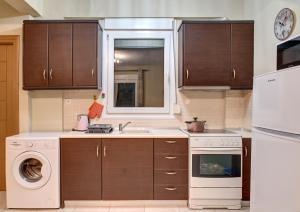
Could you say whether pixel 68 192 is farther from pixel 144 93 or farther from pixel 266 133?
pixel 266 133

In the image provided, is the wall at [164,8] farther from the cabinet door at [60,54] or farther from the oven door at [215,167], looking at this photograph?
the oven door at [215,167]

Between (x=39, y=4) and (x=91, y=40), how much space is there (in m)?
0.87

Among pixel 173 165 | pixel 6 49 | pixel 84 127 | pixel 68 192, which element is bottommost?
pixel 68 192

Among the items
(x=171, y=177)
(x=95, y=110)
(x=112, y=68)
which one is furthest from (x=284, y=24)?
(x=95, y=110)

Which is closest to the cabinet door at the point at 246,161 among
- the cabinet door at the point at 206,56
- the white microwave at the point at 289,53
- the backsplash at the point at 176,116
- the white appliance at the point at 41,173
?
the backsplash at the point at 176,116

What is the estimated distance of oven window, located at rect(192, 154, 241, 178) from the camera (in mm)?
3148

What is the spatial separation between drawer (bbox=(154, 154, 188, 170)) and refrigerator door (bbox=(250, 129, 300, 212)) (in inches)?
47.0

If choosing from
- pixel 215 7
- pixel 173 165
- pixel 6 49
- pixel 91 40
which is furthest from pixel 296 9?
pixel 6 49

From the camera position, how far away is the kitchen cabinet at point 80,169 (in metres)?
3.19

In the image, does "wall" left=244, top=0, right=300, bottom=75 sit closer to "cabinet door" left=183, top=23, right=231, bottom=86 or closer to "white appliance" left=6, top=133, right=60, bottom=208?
"cabinet door" left=183, top=23, right=231, bottom=86

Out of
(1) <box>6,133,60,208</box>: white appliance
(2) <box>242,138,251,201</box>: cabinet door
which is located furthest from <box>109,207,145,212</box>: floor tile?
(2) <box>242,138,251,201</box>: cabinet door

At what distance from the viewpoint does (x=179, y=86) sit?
374 cm

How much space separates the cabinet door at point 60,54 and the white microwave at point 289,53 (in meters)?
2.43

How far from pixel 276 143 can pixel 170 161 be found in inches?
67.1
